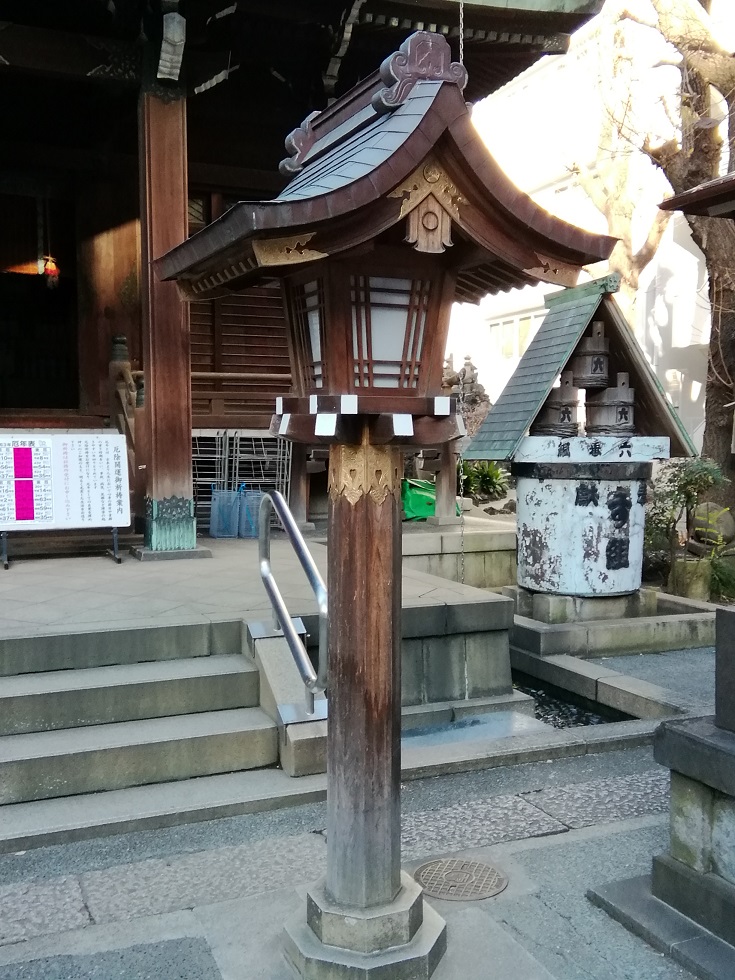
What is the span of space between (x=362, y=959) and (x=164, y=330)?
6.40 m

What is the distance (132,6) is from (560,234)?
6.59 metres

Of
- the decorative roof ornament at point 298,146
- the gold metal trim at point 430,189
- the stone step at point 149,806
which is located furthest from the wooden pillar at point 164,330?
the gold metal trim at point 430,189

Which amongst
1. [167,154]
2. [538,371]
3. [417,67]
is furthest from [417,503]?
[417,67]

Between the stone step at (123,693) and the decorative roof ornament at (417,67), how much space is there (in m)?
3.53

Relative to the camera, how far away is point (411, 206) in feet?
9.37

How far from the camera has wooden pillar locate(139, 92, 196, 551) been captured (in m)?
8.05

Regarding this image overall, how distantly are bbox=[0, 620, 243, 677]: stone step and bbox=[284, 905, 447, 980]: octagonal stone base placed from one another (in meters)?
2.56

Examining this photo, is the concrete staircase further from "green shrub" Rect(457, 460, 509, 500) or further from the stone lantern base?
"green shrub" Rect(457, 460, 509, 500)

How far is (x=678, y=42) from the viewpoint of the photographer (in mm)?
11562

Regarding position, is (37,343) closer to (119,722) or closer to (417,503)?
(417,503)

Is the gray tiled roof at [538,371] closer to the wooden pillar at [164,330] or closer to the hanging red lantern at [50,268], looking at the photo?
the wooden pillar at [164,330]

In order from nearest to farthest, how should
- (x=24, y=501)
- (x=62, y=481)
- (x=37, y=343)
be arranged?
(x=24, y=501)
(x=62, y=481)
(x=37, y=343)

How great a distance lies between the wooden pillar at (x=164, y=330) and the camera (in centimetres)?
805

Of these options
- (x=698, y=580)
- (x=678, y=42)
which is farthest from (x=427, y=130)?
(x=678, y=42)
